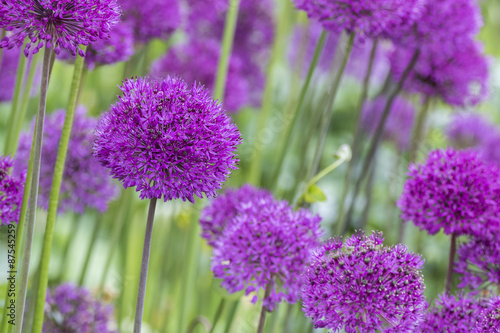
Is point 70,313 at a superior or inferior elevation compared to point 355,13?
inferior

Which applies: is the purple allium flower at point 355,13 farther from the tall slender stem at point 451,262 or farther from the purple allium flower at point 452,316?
the purple allium flower at point 452,316

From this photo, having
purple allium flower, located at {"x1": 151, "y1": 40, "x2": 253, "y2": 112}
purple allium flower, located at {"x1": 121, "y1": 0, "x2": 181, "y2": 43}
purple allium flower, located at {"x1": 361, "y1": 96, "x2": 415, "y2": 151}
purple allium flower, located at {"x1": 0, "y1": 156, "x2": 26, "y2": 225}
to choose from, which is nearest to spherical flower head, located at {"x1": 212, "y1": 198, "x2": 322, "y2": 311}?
purple allium flower, located at {"x1": 0, "y1": 156, "x2": 26, "y2": 225}

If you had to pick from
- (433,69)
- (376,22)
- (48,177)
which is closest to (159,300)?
(48,177)

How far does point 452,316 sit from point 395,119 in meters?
1.70

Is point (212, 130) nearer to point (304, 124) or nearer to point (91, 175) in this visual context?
point (91, 175)

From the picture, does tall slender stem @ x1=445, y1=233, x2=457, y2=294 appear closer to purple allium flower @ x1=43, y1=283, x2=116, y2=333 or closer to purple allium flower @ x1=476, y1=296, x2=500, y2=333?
purple allium flower @ x1=476, y1=296, x2=500, y2=333

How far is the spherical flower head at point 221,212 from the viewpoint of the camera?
1.20m

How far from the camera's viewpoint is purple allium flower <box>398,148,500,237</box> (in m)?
1.04

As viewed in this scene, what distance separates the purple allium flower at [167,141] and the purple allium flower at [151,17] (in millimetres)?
677

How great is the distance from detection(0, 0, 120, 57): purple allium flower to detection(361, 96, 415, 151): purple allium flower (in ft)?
4.85

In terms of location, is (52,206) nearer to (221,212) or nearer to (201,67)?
(221,212)

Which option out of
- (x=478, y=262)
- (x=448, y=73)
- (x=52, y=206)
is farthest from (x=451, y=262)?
(x=448, y=73)

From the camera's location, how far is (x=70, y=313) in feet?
4.50

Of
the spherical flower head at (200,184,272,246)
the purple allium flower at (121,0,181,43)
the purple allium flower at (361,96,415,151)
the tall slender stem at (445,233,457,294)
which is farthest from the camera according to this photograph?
the purple allium flower at (361,96,415,151)
